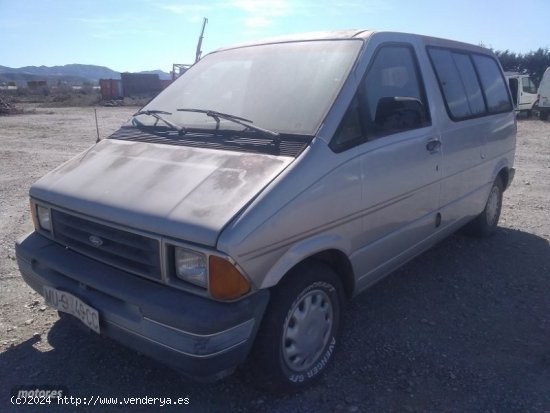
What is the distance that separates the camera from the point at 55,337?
3309 millimetres

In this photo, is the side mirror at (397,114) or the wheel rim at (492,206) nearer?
the side mirror at (397,114)

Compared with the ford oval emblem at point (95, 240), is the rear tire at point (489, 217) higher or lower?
lower

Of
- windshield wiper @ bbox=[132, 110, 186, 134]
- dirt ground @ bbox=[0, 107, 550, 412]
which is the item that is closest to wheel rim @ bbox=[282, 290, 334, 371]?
dirt ground @ bbox=[0, 107, 550, 412]

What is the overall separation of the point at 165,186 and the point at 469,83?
3.36m

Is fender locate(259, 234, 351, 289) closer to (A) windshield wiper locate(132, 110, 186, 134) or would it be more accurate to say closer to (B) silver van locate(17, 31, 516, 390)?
(B) silver van locate(17, 31, 516, 390)

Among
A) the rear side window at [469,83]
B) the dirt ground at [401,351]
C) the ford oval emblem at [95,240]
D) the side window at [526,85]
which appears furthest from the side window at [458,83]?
the side window at [526,85]

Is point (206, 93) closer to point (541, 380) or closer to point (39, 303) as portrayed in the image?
point (39, 303)

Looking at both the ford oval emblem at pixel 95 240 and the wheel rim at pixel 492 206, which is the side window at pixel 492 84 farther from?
the ford oval emblem at pixel 95 240

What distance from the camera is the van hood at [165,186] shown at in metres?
2.28

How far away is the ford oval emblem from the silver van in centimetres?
4

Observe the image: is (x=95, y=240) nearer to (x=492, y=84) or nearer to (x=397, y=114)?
(x=397, y=114)

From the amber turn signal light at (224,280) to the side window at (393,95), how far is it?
1.37 meters

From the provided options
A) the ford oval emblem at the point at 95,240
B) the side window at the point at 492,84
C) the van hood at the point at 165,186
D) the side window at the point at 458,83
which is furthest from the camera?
the side window at the point at 492,84

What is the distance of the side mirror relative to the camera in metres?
3.08
